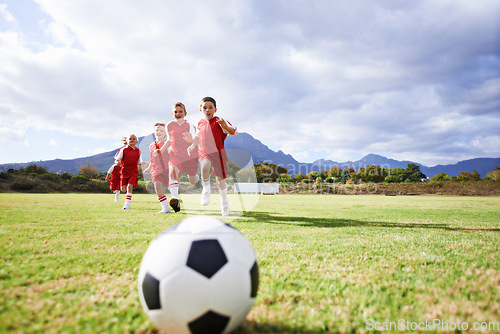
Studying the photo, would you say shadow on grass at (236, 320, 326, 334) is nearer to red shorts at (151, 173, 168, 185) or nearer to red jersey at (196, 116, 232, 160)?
red jersey at (196, 116, 232, 160)

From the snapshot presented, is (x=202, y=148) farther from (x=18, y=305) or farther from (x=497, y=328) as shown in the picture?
(x=497, y=328)

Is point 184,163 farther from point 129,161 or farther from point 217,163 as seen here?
point 129,161

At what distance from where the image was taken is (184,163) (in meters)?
8.70

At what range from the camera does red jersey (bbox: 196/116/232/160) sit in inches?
300

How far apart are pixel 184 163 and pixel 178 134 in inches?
39.4

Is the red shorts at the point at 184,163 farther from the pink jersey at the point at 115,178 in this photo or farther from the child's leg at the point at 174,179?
the pink jersey at the point at 115,178

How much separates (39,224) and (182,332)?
272 inches

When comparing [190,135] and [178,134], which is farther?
[178,134]

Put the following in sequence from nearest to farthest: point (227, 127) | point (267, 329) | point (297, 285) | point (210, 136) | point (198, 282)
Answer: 1. point (198, 282)
2. point (267, 329)
3. point (297, 285)
4. point (227, 127)
5. point (210, 136)

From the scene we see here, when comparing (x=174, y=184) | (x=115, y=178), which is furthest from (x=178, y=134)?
(x=115, y=178)

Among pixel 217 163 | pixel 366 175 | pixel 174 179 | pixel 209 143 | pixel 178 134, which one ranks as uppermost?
pixel 366 175

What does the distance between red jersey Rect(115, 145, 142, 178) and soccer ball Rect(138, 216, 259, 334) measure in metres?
11.2

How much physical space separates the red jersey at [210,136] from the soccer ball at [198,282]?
578 centimetres

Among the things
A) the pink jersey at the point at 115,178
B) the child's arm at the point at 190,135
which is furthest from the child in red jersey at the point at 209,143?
the pink jersey at the point at 115,178
